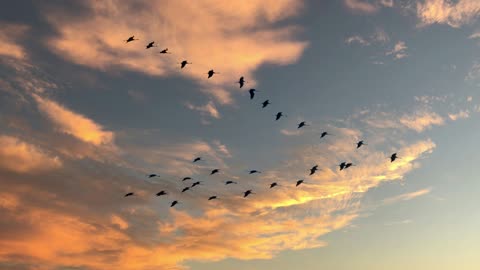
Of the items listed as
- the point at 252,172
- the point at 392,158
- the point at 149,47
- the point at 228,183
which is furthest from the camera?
the point at 228,183

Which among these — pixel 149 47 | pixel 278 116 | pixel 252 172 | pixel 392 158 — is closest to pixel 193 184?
pixel 252 172

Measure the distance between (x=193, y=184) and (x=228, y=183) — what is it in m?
A: 7.03

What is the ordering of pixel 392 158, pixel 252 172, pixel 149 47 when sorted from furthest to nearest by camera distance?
pixel 252 172 < pixel 392 158 < pixel 149 47

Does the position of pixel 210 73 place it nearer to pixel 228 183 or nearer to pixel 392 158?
pixel 228 183

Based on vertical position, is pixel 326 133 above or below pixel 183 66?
below

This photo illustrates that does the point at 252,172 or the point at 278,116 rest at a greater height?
the point at 278,116

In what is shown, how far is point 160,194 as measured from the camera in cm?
9188

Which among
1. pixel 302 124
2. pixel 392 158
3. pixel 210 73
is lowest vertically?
pixel 392 158

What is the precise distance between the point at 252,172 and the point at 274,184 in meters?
5.88

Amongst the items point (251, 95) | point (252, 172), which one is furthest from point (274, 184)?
point (251, 95)

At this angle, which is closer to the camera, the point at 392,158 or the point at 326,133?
the point at 392,158

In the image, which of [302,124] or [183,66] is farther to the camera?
[302,124]

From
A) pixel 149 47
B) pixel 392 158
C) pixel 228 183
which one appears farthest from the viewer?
pixel 228 183

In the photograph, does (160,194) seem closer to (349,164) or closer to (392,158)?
(349,164)
